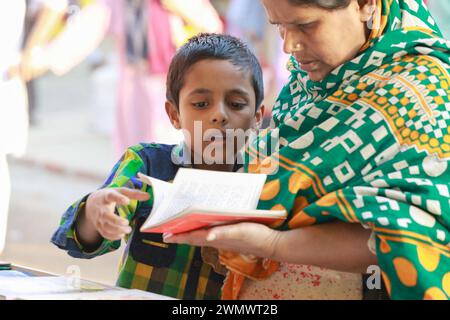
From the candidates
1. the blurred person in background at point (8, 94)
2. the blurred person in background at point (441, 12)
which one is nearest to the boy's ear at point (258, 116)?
the blurred person in background at point (441, 12)

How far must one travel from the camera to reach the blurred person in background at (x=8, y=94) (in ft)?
17.7

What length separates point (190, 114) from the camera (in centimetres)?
242

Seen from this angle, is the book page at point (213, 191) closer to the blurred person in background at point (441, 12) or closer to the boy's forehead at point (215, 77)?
the boy's forehead at point (215, 77)

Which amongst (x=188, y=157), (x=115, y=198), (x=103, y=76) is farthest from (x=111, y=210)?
(x=103, y=76)

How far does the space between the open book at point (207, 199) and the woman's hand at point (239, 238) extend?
0.05ft

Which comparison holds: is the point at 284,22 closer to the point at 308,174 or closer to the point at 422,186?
the point at 308,174

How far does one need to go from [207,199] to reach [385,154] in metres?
0.39

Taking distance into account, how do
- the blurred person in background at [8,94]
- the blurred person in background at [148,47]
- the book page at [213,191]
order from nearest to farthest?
the book page at [213,191]
the blurred person in background at [8,94]
the blurred person in background at [148,47]

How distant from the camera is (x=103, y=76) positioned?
352 inches

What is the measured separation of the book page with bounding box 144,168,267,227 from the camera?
195 centimetres

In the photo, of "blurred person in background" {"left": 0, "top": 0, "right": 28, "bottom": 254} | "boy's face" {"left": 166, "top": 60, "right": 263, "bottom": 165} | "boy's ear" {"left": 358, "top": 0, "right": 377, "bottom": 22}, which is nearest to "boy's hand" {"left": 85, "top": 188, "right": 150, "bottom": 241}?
"boy's face" {"left": 166, "top": 60, "right": 263, "bottom": 165}

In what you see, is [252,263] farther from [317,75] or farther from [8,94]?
[8,94]

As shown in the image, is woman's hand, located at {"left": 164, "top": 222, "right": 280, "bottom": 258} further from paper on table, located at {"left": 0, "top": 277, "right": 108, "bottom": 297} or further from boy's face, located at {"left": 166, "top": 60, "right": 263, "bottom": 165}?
boy's face, located at {"left": 166, "top": 60, "right": 263, "bottom": 165}

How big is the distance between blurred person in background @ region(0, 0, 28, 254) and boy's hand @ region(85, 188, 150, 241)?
124 inches
